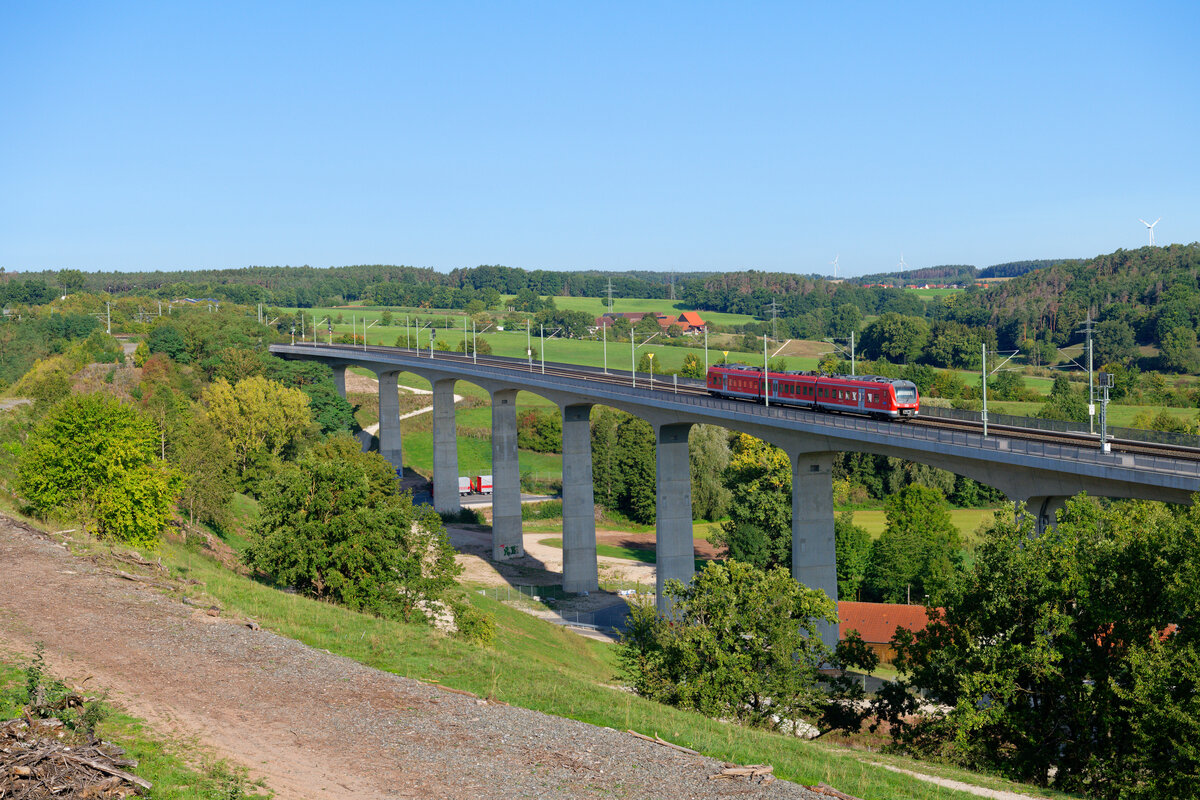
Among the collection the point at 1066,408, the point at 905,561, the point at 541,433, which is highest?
the point at 1066,408

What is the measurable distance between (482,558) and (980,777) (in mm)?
64362

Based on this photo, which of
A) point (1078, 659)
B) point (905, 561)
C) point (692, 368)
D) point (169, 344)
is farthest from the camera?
point (692, 368)

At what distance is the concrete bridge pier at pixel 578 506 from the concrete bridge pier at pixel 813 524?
24644 millimetres

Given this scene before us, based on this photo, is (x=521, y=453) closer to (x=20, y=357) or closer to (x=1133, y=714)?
(x=20, y=357)

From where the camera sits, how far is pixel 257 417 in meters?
92.9

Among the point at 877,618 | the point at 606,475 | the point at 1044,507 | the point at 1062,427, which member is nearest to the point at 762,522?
the point at 877,618

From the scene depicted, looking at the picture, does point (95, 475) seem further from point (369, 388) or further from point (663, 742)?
point (369, 388)

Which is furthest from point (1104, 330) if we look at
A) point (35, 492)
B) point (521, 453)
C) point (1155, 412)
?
point (35, 492)

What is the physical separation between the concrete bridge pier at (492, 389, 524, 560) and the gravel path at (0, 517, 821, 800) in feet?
196

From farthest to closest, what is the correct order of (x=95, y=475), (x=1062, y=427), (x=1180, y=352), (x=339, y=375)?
(x=1180, y=352) → (x=339, y=375) → (x=1062, y=427) → (x=95, y=475)

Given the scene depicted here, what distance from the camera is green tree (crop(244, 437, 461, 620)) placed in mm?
39125

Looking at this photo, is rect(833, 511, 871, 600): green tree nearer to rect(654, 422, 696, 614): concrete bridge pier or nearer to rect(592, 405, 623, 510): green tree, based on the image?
rect(654, 422, 696, 614): concrete bridge pier

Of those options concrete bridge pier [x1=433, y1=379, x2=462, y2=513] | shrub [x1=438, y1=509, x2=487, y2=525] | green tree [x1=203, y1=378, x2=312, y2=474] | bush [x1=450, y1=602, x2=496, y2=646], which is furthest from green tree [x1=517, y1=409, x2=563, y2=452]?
bush [x1=450, y1=602, x2=496, y2=646]

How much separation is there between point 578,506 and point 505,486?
457 inches
